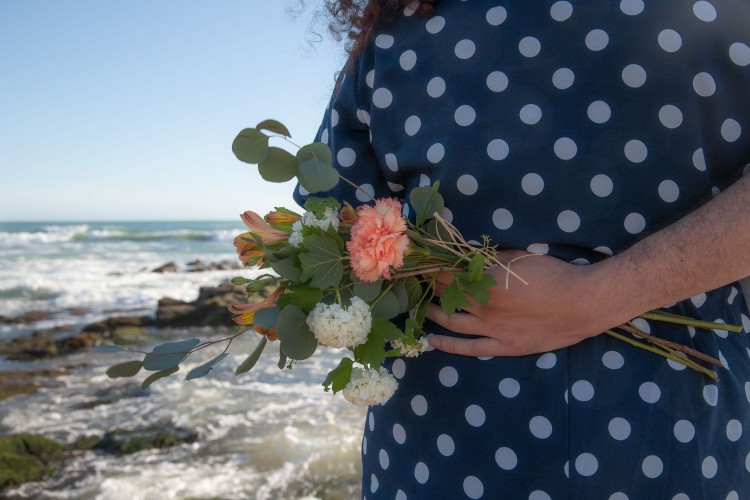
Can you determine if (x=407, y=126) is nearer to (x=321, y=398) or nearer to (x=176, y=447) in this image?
(x=176, y=447)

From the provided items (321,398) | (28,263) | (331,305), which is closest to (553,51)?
(331,305)

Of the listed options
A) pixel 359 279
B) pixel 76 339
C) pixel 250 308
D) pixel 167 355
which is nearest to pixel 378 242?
pixel 359 279

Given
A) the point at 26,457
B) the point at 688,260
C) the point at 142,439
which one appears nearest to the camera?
the point at 688,260

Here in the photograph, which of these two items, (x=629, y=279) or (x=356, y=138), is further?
(x=356, y=138)

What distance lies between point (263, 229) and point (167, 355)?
10.8 inches

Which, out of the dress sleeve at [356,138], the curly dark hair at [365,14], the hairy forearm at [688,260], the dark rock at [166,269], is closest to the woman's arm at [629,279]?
the hairy forearm at [688,260]

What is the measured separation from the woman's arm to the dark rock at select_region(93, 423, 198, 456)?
4429 mm

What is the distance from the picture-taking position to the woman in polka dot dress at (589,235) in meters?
1.01

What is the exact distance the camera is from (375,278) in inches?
40.9

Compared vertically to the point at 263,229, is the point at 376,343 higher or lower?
lower

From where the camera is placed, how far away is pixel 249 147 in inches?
42.4

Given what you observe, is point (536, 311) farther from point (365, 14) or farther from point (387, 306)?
point (365, 14)

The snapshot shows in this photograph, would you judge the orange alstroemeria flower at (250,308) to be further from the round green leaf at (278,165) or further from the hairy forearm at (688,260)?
the hairy forearm at (688,260)

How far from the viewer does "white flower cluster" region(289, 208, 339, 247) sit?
1091 millimetres
